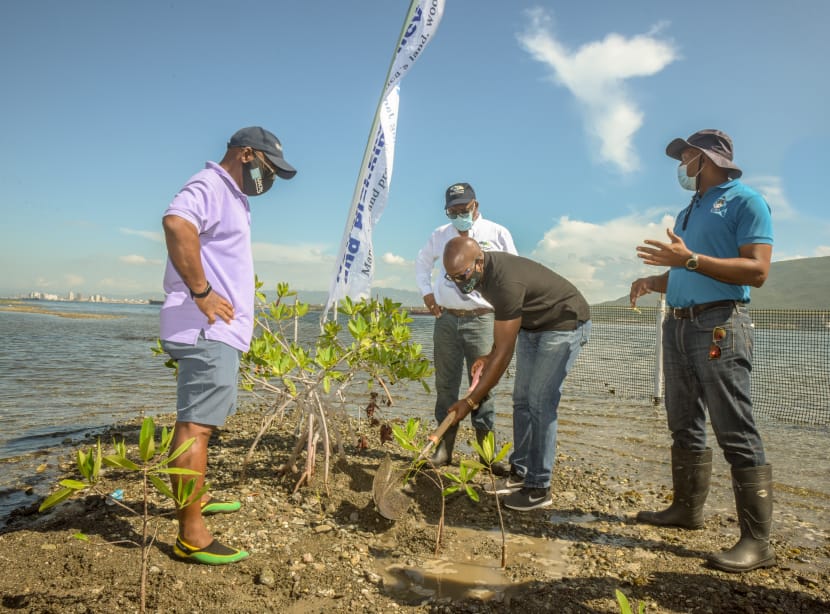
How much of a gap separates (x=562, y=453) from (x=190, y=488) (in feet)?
14.6

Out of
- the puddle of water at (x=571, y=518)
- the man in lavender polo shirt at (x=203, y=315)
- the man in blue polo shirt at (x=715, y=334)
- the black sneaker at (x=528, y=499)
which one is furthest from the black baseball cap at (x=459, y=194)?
the puddle of water at (x=571, y=518)

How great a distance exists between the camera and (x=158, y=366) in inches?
519

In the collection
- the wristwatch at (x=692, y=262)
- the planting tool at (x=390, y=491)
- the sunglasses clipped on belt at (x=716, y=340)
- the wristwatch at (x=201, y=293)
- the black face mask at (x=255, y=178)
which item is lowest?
the planting tool at (x=390, y=491)

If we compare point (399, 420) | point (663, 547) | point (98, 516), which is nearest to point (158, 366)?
point (399, 420)

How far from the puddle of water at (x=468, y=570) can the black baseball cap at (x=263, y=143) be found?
8.09ft

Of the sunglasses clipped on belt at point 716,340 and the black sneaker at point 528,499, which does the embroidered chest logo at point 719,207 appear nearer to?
the sunglasses clipped on belt at point 716,340

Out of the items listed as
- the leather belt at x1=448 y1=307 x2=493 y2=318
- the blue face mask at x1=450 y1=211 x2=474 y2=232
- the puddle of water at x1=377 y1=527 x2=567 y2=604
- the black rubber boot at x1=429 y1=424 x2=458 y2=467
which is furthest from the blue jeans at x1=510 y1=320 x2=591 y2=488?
the blue face mask at x1=450 y1=211 x2=474 y2=232

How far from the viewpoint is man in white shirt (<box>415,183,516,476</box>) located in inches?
187

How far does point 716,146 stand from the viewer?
3373 millimetres

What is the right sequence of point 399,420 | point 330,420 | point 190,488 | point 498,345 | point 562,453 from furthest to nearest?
point 399,420 < point 562,453 < point 330,420 < point 498,345 < point 190,488

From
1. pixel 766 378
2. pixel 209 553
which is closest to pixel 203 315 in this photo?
pixel 209 553

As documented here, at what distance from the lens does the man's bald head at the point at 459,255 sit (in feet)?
11.5

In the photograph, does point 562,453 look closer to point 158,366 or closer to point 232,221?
point 232,221

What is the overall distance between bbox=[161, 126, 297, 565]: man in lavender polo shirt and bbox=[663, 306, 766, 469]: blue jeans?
9.22 feet
